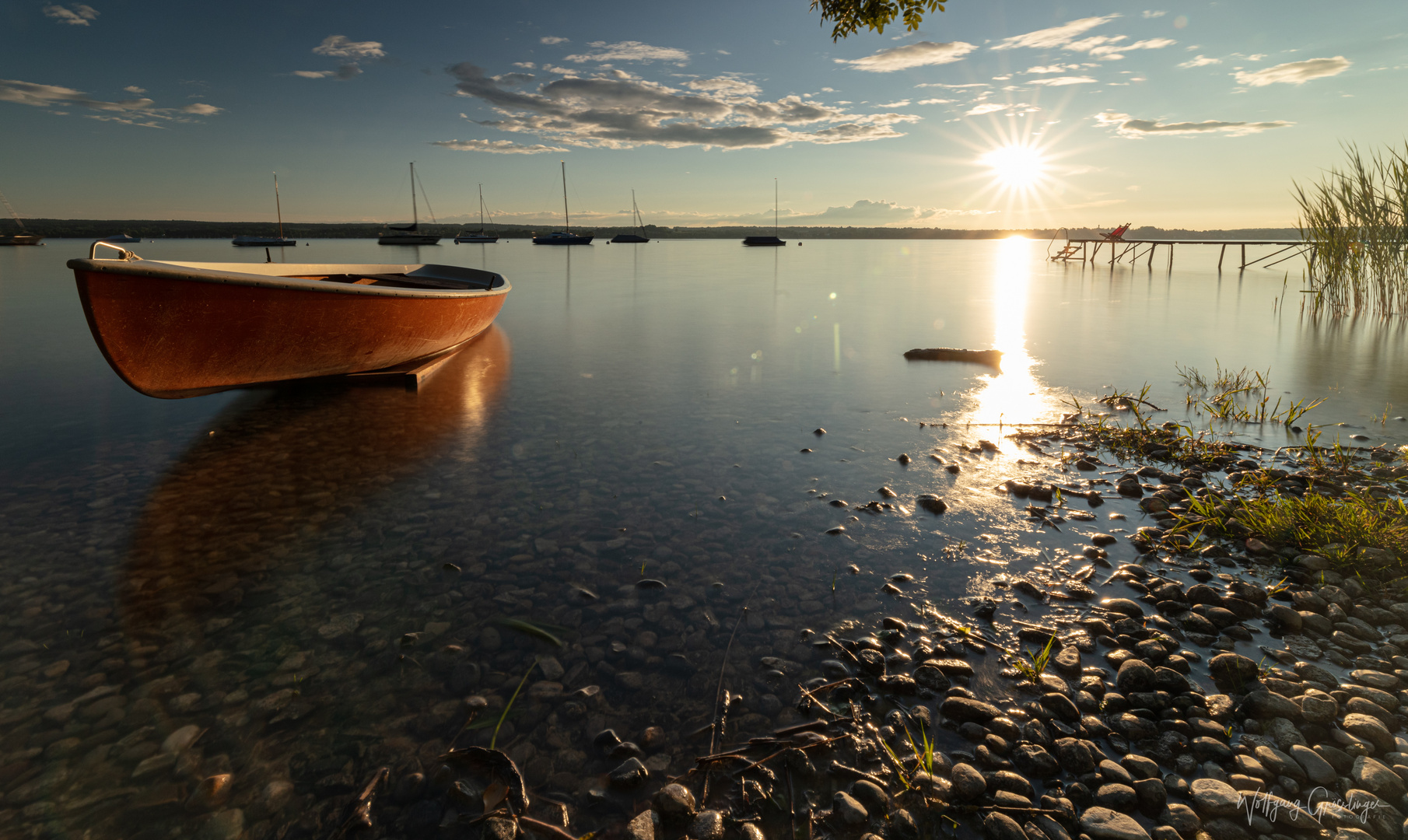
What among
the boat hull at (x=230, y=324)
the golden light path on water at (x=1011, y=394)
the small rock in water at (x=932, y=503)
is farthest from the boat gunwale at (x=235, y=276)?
the golden light path on water at (x=1011, y=394)

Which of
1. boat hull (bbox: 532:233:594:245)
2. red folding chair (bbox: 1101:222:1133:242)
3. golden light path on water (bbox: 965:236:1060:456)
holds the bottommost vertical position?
golden light path on water (bbox: 965:236:1060:456)

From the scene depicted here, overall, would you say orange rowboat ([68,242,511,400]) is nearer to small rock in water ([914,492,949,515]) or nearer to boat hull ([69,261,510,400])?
boat hull ([69,261,510,400])

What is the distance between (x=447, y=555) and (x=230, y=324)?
14.4ft

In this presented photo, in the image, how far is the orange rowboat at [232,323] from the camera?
19.0 feet

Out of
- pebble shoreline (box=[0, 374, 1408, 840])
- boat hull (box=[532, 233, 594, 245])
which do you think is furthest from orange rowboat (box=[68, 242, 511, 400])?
boat hull (box=[532, 233, 594, 245])

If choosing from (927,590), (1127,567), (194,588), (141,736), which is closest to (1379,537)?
(1127,567)

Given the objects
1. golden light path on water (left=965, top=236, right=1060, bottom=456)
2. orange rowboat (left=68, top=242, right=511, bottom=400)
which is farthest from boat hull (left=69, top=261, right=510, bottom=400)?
golden light path on water (left=965, top=236, right=1060, bottom=456)

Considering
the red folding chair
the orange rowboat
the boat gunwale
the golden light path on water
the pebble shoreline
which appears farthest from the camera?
the red folding chair

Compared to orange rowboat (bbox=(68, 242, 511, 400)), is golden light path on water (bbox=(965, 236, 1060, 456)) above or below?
below

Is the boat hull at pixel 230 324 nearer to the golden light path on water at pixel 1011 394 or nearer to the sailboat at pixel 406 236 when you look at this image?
the golden light path on water at pixel 1011 394

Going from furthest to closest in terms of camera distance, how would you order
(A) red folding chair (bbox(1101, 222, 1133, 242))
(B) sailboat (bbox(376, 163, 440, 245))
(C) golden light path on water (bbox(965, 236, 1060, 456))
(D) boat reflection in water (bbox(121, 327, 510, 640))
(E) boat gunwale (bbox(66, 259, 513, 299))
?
(B) sailboat (bbox(376, 163, 440, 245)) → (A) red folding chair (bbox(1101, 222, 1133, 242)) → (C) golden light path on water (bbox(965, 236, 1060, 456)) → (E) boat gunwale (bbox(66, 259, 513, 299)) → (D) boat reflection in water (bbox(121, 327, 510, 640))

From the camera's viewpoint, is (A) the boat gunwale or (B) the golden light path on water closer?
(A) the boat gunwale

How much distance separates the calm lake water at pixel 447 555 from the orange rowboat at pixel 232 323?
0.70 meters

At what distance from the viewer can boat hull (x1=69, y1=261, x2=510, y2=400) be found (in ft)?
19.0
